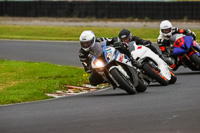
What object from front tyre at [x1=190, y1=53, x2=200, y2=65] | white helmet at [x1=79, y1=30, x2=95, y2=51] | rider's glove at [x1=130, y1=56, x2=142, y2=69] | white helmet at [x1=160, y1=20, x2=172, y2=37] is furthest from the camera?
front tyre at [x1=190, y1=53, x2=200, y2=65]

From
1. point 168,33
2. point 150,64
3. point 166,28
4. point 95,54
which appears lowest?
point 150,64

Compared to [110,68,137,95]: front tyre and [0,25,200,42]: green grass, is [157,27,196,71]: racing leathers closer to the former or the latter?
[110,68,137,95]: front tyre

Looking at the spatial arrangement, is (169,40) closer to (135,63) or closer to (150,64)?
(150,64)

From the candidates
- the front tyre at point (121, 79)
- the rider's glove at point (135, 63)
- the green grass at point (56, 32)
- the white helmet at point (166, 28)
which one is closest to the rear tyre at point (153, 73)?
the rider's glove at point (135, 63)

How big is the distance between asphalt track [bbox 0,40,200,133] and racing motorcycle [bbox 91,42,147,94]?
0.25 m

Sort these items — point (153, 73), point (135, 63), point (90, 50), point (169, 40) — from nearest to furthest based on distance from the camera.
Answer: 1. point (90, 50)
2. point (135, 63)
3. point (153, 73)
4. point (169, 40)

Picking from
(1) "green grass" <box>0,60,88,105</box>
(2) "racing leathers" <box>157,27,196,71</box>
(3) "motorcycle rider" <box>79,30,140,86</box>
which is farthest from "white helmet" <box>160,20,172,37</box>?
(3) "motorcycle rider" <box>79,30,140,86</box>

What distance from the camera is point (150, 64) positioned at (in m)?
13.1

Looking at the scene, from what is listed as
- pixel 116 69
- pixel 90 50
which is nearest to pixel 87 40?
pixel 90 50

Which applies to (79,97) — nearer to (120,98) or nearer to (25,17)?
(120,98)

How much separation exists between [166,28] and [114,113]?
687 centimetres

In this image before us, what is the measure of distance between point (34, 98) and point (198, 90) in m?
3.28

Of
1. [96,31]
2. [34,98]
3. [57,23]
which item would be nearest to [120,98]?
[34,98]

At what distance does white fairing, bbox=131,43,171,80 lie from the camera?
13013 mm
